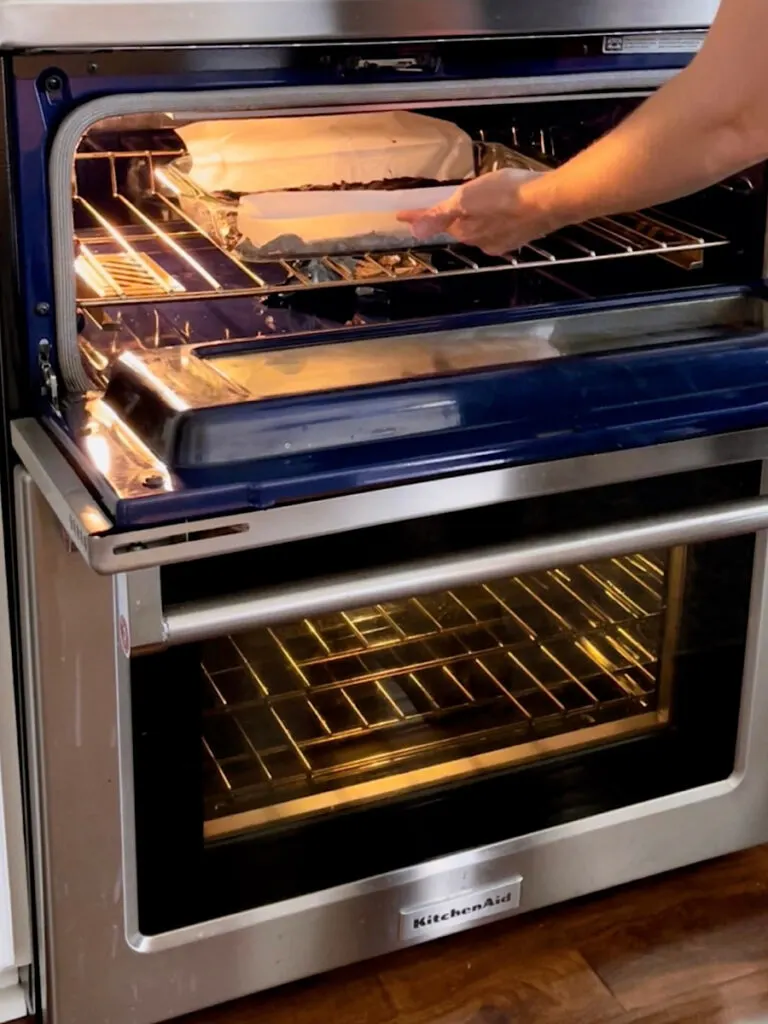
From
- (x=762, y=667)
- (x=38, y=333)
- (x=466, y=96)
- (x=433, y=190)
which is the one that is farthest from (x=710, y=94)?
(x=762, y=667)

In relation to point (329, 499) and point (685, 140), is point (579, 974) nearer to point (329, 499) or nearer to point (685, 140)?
point (329, 499)

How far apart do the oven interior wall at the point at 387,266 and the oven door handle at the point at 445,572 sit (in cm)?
19

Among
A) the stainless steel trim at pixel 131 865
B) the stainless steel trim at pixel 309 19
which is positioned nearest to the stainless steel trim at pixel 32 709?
the stainless steel trim at pixel 131 865

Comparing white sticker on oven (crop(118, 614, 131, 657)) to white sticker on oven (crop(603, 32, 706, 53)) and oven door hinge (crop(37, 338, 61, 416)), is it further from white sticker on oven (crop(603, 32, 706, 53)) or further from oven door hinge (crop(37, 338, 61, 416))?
white sticker on oven (crop(603, 32, 706, 53))

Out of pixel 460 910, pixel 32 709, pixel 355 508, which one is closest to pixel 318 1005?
pixel 460 910

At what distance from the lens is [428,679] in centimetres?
123

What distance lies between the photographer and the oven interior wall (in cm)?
112

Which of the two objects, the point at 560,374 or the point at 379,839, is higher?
the point at 560,374

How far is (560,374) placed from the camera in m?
0.99

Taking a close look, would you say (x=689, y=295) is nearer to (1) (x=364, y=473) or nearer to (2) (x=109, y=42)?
(1) (x=364, y=473)

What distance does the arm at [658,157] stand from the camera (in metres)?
0.88

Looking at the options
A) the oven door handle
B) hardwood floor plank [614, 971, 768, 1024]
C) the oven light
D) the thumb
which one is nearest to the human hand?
the thumb

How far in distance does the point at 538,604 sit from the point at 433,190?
0.37m

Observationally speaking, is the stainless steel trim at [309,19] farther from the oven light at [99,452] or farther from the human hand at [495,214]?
the oven light at [99,452]
